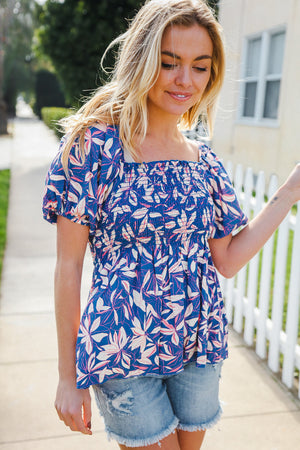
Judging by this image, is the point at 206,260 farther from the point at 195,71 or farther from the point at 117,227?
the point at 195,71

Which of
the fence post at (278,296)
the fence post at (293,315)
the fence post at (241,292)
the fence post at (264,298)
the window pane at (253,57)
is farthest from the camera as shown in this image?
the window pane at (253,57)

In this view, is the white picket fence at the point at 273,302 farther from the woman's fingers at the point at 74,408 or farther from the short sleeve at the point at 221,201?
the woman's fingers at the point at 74,408

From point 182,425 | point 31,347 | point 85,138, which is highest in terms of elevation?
point 85,138

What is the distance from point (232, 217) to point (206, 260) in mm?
236

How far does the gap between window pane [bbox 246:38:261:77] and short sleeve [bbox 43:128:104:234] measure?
9451mm

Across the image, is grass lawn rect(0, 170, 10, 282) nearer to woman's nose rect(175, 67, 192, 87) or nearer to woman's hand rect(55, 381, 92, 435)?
woman's hand rect(55, 381, 92, 435)

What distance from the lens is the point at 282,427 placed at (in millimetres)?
2631

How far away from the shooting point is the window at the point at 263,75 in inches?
367

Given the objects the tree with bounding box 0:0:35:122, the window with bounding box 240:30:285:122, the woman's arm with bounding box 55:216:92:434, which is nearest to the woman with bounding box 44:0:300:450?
the woman's arm with bounding box 55:216:92:434

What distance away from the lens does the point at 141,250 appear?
1.46m

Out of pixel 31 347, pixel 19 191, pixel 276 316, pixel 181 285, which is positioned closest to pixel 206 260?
pixel 181 285

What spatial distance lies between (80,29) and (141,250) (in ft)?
40.0

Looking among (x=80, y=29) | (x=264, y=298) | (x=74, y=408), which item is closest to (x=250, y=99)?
(x=80, y=29)

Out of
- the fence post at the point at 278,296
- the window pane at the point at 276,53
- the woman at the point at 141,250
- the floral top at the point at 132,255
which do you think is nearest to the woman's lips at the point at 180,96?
the woman at the point at 141,250
